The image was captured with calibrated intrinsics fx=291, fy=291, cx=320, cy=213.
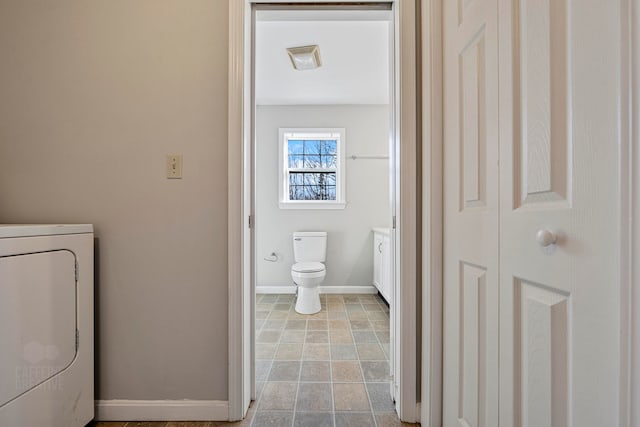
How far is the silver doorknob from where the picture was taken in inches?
23.8

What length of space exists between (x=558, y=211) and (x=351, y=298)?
291cm

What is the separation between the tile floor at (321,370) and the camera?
52.0 inches

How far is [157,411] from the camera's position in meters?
1.29

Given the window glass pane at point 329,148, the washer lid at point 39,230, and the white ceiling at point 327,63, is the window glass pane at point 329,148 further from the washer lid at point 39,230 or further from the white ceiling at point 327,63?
the washer lid at point 39,230

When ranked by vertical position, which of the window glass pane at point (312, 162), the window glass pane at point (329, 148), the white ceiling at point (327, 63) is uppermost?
the white ceiling at point (327, 63)

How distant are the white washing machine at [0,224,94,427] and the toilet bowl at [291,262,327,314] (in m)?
1.70

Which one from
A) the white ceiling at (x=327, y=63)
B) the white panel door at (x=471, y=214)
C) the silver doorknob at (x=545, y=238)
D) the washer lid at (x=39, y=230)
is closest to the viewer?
the silver doorknob at (x=545, y=238)

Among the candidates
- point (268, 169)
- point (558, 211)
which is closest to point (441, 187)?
point (558, 211)

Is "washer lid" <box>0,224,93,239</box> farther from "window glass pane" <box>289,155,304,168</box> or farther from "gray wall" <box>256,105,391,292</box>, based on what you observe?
"window glass pane" <box>289,155,304,168</box>

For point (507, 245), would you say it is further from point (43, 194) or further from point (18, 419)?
point (43, 194)

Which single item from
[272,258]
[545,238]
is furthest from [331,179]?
[545,238]

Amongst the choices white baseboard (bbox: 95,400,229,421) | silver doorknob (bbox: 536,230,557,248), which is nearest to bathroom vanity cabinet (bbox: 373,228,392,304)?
white baseboard (bbox: 95,400,229,421)

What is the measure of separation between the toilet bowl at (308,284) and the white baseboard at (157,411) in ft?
4.88

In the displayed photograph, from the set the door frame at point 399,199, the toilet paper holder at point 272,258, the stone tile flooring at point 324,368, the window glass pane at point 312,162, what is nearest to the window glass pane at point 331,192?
the window glass pane at point 312,162
